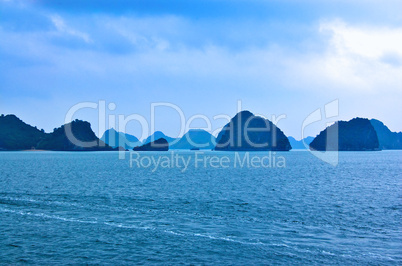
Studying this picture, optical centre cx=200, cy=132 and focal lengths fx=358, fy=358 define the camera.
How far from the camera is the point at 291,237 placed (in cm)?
2977

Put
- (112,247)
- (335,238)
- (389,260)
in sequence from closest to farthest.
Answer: (389,260)
(112,247)
(335,238)

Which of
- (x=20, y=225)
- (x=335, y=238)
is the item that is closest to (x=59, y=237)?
(x=20, y=225)

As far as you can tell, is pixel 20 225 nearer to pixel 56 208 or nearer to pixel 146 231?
pixel 56 208

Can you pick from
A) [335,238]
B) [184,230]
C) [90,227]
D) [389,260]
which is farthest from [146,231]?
[389,260]

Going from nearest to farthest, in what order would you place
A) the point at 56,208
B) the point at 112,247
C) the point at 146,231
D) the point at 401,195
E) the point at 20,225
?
the point at 112,247 → the point at 146,231 → the point at 20,225 → the point at 56,208 → the point at 401,195

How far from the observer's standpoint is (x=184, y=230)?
3219 centimetres

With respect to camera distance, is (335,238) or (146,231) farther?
(146,231)

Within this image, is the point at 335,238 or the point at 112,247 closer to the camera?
the point at 112,247

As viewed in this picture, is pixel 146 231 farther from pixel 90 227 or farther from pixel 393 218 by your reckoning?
pixel 393 218

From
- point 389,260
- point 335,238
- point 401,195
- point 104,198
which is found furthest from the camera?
point 401,195

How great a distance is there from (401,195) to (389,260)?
37145mm

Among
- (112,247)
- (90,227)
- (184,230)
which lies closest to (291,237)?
(184,230)

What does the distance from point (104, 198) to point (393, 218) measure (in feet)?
119

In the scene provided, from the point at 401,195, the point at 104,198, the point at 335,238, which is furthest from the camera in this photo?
the point at 401,195
